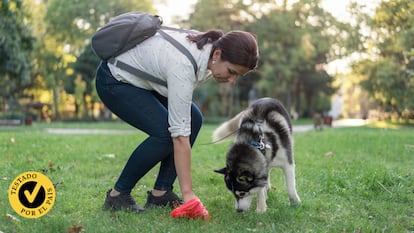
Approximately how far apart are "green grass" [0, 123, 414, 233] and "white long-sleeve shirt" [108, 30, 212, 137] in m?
0.78

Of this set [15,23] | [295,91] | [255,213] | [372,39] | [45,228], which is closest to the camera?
[45,228]

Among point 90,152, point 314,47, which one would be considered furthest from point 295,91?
point 90,152

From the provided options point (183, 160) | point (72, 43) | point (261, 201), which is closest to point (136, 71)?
point (183, 160)

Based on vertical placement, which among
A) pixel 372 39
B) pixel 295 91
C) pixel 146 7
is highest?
pixel 146 7

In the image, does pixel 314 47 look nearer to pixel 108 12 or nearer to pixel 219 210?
pixel 108 12

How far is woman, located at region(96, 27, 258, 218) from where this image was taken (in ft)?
9.53

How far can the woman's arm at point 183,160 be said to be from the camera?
303 cm

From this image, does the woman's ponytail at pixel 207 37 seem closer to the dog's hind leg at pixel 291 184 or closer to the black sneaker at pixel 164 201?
the black sneaker at pixel 164 201

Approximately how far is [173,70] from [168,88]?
130 mm

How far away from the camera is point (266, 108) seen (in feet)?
13.7

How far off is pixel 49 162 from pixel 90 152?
1389 millimetres

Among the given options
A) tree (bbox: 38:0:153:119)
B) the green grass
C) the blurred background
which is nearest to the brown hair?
the green grass

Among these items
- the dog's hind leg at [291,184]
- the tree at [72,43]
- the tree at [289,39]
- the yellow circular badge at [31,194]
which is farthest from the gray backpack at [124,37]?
the tree at [72,43]

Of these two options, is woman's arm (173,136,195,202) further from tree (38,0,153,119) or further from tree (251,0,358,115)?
tree (38,0,153,119)
